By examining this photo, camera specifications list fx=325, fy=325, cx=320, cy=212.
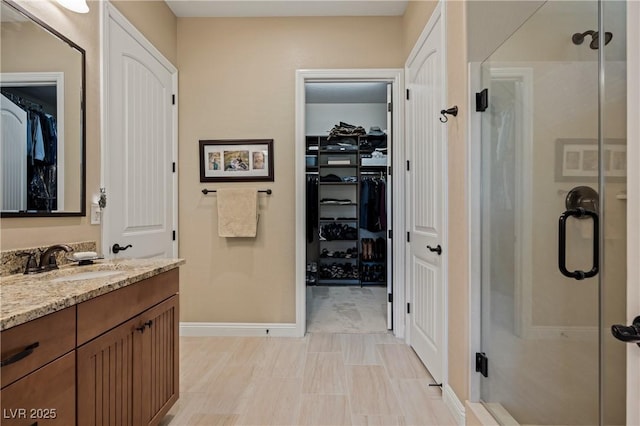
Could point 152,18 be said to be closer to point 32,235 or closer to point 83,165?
point 83,165

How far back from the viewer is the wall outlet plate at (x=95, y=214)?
1.94 metres

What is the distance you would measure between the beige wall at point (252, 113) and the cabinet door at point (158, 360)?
127 centimetres

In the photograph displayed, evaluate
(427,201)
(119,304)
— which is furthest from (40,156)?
(427,201)

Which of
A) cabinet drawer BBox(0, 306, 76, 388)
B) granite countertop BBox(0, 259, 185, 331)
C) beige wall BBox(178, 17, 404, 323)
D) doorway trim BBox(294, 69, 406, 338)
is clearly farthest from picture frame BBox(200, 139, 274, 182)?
cabinet drawer BBox(0, 306, 76, 388)

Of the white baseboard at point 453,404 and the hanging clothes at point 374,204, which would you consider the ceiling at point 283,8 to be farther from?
the white baseboard at point 453,404

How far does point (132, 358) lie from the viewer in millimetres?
1379

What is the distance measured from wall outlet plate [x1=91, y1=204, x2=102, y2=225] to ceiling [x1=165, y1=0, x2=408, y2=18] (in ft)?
6.44

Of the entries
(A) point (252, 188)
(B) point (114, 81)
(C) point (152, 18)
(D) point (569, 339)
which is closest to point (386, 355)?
(D) point (569, 339)

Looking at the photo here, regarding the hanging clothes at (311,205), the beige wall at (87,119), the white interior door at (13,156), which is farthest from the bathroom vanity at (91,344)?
the hanging clothes at (311,205)

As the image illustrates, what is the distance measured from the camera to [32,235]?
154 centimetres

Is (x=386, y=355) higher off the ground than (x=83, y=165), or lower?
lower

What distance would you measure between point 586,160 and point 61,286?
6.66 ft

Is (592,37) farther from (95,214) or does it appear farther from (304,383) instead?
(95,214)

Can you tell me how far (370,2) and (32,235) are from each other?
2.92 meters
